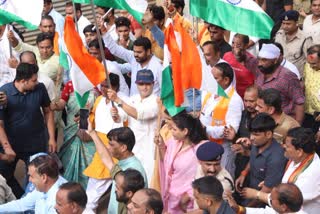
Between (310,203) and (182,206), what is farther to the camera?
(182,206)

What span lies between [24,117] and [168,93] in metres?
1.85

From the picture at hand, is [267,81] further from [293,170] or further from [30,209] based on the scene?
[30,209]

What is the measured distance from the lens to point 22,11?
8.99 m


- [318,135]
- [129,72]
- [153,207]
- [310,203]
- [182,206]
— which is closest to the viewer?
[153,207]

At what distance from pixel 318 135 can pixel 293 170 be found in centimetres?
179

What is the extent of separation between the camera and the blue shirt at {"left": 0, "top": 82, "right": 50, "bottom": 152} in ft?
30.7

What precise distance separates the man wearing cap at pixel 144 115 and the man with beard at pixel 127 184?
1.88m

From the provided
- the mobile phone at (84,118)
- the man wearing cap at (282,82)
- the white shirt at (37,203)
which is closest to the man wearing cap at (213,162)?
the white shirt at (37,203)

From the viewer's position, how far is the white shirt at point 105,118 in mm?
9078

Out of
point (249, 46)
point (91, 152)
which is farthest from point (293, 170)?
point (249, 46)

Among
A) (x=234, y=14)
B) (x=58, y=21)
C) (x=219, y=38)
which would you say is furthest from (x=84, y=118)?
(x=58, y=21)

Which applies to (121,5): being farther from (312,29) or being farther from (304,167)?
(312,29)

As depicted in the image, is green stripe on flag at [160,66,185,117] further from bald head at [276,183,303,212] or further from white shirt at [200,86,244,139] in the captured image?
bald head at [276,183,303,212]

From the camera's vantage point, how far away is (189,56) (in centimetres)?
827
